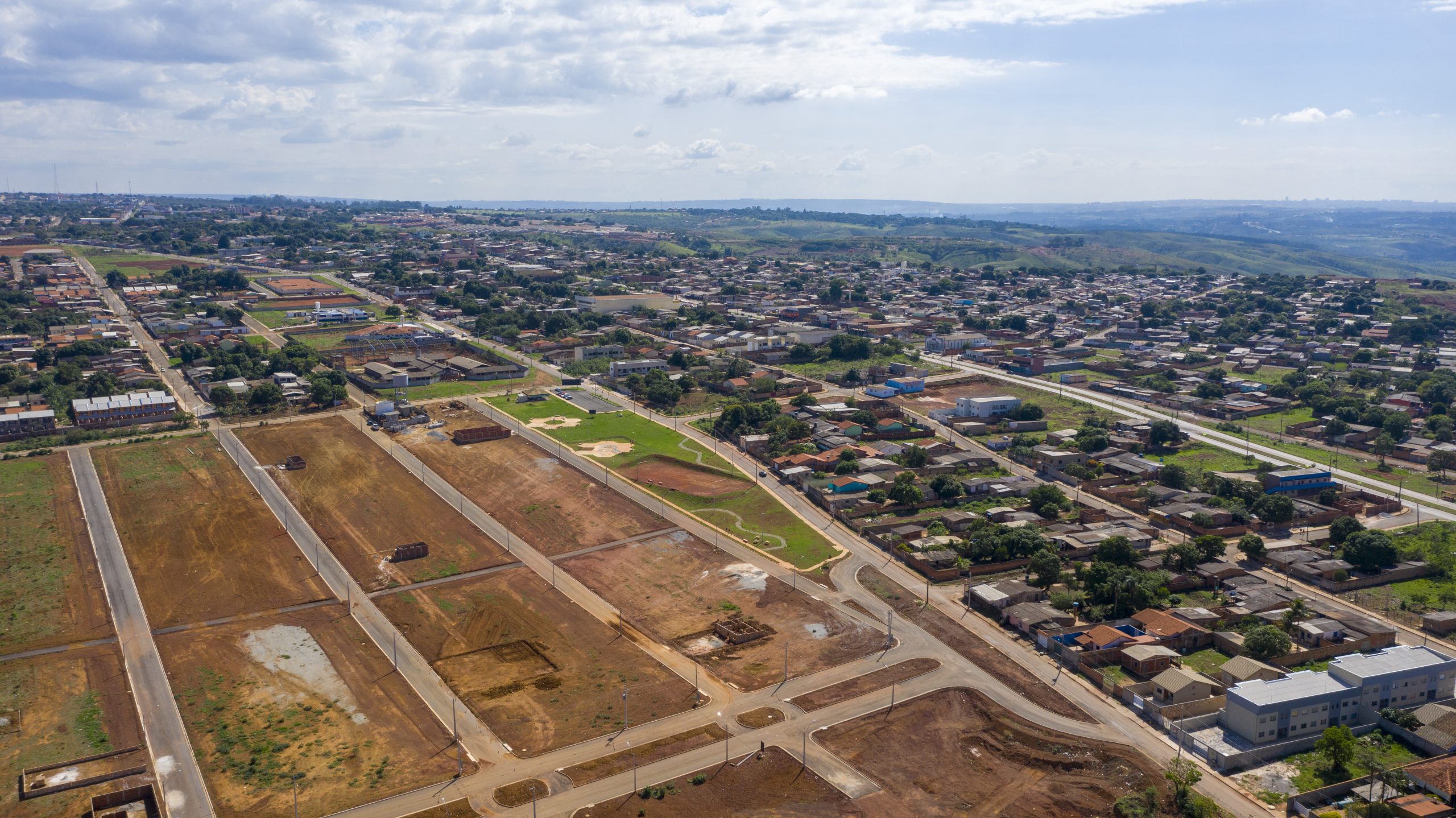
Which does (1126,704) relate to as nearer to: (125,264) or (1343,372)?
(1343,372)

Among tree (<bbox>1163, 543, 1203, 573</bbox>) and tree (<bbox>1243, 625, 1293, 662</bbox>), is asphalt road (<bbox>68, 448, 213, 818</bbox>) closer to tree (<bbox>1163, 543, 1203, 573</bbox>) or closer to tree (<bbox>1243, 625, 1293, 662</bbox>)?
tree (<bbox>1243, 625, 1293, 662</bbox>)

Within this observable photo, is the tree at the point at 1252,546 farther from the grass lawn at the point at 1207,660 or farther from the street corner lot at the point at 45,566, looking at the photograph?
the street corner lot at the point at 45,566

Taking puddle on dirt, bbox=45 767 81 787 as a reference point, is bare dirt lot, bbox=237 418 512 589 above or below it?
above

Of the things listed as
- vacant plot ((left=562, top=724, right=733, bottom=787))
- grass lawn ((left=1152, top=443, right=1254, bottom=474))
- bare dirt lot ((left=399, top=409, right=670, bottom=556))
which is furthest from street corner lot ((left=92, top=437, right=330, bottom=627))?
grass lawn ((left=1152, top=443, right=1254, bottom=474))

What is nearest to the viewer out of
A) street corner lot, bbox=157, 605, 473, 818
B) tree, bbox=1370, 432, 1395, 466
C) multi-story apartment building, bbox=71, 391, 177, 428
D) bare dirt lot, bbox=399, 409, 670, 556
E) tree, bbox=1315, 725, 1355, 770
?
street corner lot, bbox=157, 605, 473, 818

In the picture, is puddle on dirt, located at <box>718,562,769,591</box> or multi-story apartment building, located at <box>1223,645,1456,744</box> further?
puddle on dirt, located at <box>718,562,769,591</box>

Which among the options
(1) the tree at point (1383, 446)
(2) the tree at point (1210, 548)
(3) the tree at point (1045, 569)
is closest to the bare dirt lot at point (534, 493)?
(3) the tree at point (1045, 569)

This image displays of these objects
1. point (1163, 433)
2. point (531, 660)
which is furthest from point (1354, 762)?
point (1163, 433)

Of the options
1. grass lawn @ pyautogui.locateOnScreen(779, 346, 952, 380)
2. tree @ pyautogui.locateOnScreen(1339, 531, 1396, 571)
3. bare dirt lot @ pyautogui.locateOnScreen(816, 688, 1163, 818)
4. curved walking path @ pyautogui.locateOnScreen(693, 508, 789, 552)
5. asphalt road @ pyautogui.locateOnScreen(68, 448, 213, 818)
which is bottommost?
bare dirt lot @ pyautogui.locateOnScreen(816, 688, 1163, 818)
